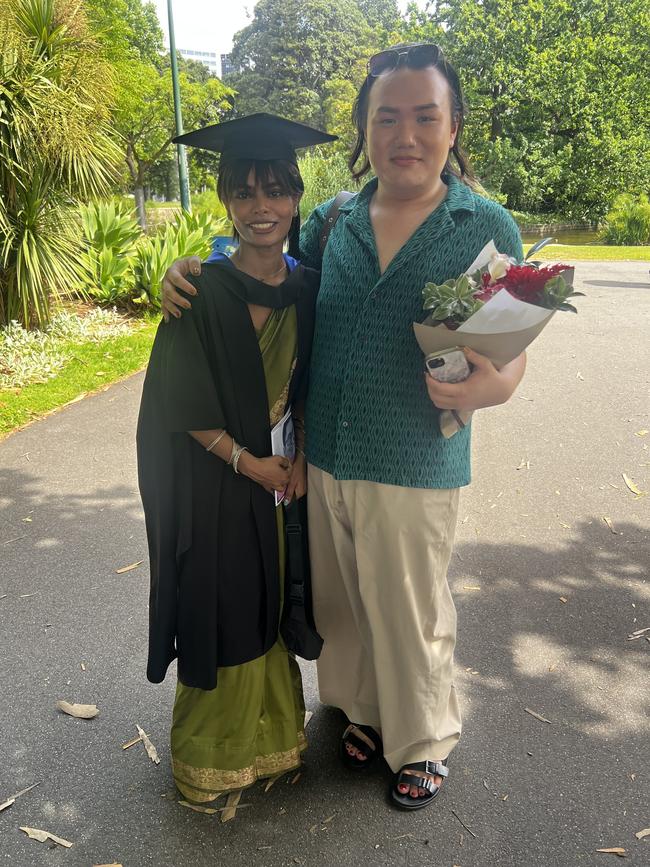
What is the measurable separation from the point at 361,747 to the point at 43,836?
1.05m

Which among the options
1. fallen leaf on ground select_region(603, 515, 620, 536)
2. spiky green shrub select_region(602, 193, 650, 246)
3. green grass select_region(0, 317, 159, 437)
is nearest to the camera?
fallen leaf on ground select_region(603, 515, 620, 536)

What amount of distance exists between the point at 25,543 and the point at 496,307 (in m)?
3.23

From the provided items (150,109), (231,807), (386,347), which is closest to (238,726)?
(231,807)

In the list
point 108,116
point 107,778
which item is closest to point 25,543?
point 107,778

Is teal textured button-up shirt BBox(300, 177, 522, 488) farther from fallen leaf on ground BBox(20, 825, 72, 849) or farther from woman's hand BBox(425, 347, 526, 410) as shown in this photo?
fallen leaf on ground BBox(20, 825, 72, 849)

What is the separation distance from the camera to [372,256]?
1984 mm

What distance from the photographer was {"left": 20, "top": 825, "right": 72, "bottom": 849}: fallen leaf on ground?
83.3 inches

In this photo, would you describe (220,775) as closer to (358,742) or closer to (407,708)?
(358,742)

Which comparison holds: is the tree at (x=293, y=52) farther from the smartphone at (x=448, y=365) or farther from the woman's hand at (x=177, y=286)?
the smartphone at (x=448, y=365)

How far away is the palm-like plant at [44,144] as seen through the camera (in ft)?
22.8

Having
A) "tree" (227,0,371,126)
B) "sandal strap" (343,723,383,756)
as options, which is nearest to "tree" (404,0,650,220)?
"tree" (227,0,371,126)

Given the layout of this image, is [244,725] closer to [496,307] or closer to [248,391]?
[248,391]

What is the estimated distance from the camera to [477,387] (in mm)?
1810

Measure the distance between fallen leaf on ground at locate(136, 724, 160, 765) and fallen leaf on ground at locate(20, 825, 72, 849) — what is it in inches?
15.1
